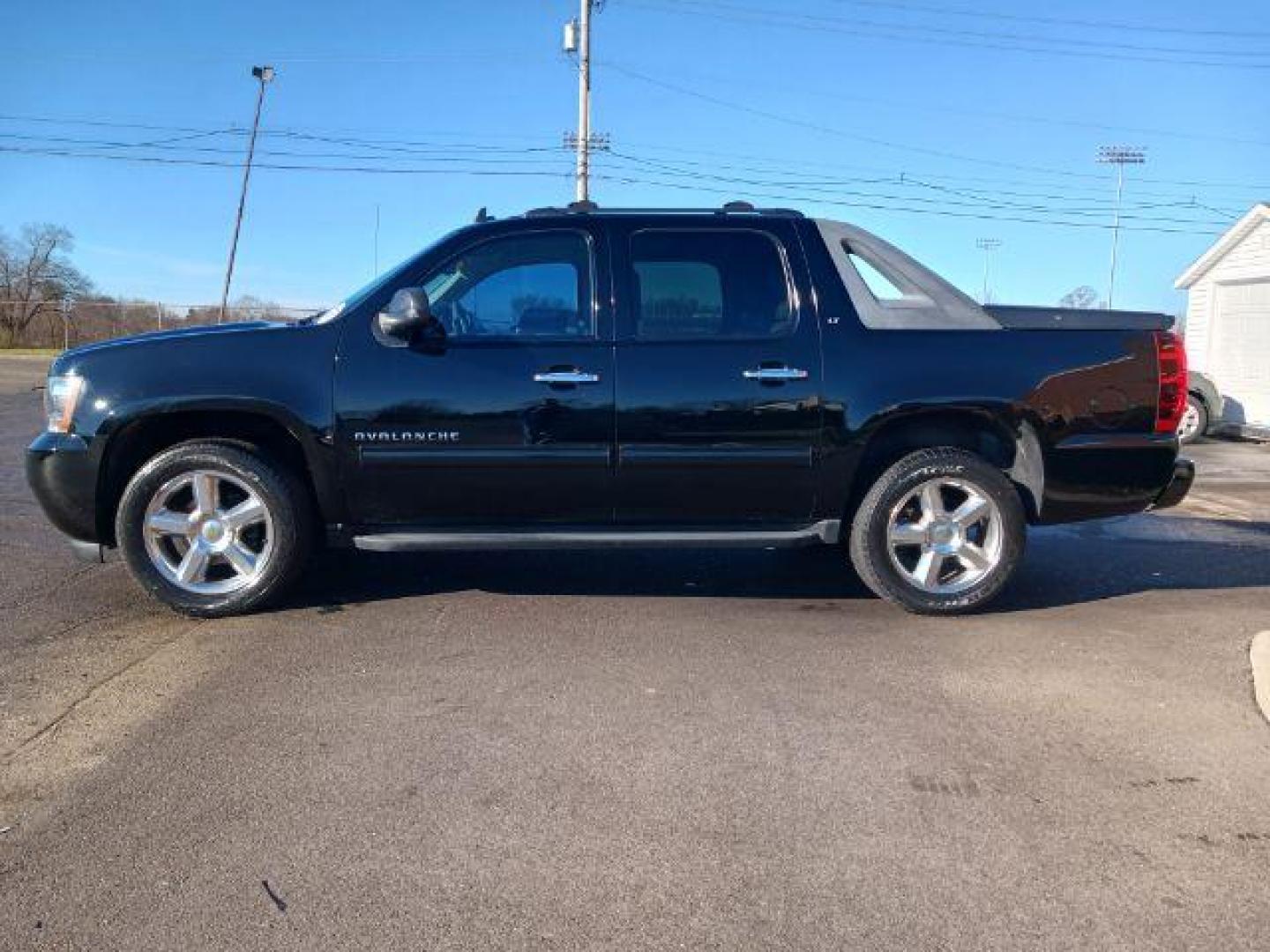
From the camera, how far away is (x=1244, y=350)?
57.2 ft

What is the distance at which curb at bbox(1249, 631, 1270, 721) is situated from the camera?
13.0ft

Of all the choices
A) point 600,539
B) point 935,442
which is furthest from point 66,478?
point 935,442

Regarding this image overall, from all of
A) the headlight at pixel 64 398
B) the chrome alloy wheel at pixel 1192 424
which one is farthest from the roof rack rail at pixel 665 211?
the chrome alloy wheel at pixel 1192 424

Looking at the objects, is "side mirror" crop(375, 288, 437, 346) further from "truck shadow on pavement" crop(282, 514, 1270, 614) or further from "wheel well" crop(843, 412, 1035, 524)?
"wheel well" crop(843, 412, 1035, 524)

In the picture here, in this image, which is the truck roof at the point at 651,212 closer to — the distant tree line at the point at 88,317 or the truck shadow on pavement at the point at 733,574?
the truck shadow on pavement at the point at 733,574

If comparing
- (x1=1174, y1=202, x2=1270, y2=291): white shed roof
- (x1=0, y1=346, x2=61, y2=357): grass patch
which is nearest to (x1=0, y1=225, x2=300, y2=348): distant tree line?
(x1=0, y1=346, x2=61, y2=357): grass patch

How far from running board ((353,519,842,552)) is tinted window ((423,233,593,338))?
0.96 meters

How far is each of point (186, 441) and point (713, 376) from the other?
2526 mm

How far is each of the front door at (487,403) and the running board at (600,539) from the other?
0.27 feet

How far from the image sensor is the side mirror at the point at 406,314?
4555 millimetres

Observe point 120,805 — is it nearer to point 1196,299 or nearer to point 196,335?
point 196,335

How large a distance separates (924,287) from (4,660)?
14.8ft

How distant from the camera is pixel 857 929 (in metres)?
2.45

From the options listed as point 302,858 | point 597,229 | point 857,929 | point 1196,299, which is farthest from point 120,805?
point 1196,299
